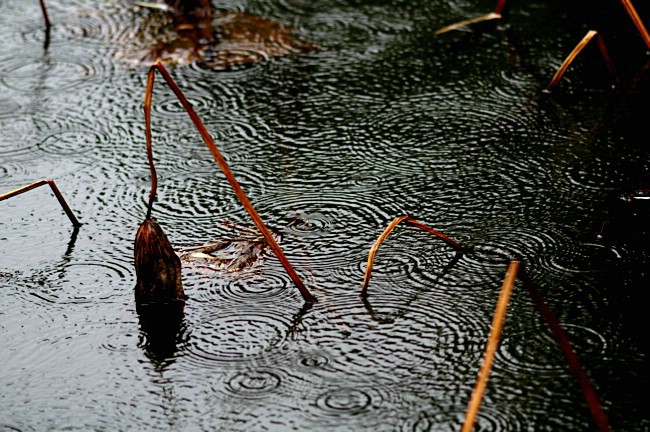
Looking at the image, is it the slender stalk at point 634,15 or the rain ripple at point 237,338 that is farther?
the slender stalk at point 634,15

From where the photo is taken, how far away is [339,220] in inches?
85.0

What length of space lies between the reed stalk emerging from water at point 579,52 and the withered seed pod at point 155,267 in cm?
Result: 150

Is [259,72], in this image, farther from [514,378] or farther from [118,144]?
[514,378]

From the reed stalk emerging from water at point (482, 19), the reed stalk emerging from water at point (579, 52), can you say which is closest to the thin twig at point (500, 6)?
the reed stalk emerging from water at point (482, 19)

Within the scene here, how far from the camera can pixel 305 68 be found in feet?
9.96

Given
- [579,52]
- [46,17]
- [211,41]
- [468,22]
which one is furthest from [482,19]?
[46,17]

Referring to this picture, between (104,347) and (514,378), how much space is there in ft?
2.75

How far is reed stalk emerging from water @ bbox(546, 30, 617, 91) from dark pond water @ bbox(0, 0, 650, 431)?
6cm

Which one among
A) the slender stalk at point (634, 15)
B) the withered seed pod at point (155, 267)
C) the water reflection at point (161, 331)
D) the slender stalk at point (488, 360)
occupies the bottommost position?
the water reflection at point (161, 331)

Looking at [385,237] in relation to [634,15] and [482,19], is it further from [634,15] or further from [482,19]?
[482,19]

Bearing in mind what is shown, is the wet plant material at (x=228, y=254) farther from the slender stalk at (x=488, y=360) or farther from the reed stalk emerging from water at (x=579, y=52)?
the reed stalk emerging from water at (x=579, y=52)

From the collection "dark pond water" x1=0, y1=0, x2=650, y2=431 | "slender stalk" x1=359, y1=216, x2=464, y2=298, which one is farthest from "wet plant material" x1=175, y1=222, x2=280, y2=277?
"slender stalk" x1=359, y1=216, x2=464, y2=298

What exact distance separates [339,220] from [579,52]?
1.08 meters

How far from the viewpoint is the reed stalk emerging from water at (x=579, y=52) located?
2664 millimetres
